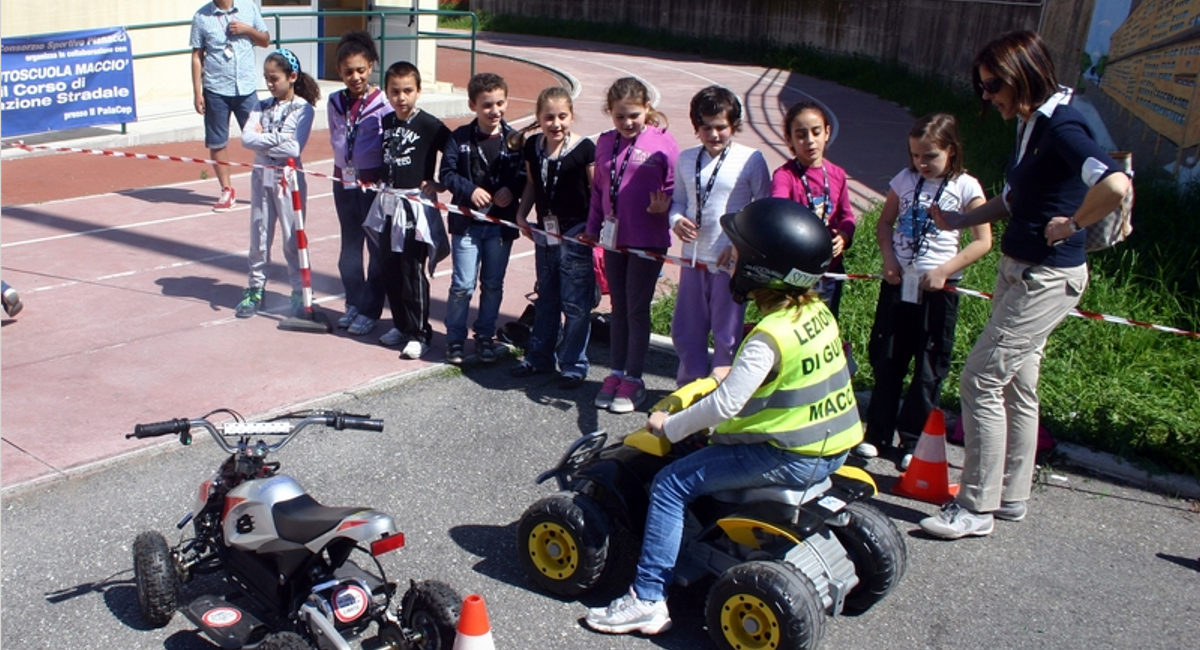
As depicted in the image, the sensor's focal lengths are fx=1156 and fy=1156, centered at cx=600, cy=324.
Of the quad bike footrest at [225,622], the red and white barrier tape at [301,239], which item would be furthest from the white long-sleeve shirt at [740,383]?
the red and white barrier tape at [301,239]

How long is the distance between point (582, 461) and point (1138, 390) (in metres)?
3.91

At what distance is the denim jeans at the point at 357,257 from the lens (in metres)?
7.50

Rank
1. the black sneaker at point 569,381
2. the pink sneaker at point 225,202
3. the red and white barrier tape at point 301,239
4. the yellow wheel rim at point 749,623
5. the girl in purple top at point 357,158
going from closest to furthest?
the yellow wheel rim at point 749,623, the black sneaker at point 569,381, the girl in purple top at point 357,158, the red and white barrier tape at point 301,239, the pink sneaker at point 225,202

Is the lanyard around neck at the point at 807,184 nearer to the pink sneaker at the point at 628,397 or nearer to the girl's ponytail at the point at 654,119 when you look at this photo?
the girl's ponytail at the point at 654,119

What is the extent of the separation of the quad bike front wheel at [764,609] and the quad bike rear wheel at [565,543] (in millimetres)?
510

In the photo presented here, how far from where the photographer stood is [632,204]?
634 cm

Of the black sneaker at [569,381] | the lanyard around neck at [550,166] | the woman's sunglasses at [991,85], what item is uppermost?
the woman's sunglasses at [991,85]

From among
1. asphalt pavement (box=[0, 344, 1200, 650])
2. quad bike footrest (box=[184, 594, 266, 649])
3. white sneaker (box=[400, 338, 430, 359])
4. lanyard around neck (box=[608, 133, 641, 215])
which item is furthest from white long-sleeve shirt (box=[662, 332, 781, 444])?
white sneaker (box=[400, 338, 430, 359])

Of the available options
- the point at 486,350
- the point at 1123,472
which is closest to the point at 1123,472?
the point at 1123,472

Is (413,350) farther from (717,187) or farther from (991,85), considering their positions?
(991,85)

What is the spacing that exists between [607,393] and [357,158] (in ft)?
7.46

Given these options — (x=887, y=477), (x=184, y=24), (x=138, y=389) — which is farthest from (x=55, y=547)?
(x=184, y=24)

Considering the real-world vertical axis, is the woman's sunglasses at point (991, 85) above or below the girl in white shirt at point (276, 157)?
above

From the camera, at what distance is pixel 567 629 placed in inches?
174
